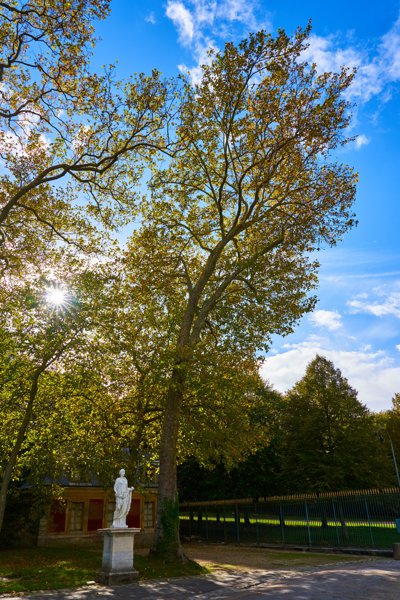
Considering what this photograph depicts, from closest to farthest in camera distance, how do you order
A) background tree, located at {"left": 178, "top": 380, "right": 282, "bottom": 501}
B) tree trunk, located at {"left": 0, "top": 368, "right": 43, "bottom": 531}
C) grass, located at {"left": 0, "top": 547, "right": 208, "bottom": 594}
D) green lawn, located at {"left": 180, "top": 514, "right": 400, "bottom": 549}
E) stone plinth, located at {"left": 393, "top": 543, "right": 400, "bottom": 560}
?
1. grass, located at {"left": 0, "top": 547, "right": 208, "bottom": 594}
2. tree trunk, located at {"left": 0, "top": 368, "right": 43, "bottom": 531}
3. stone plinth, located at {"left": 393, "top": 543, "right": 400, "bottom": 560}
4. green lawn, located at {"left": 180, "top": 514, "right": 400, "bottom": 549}
5. background tree, located at {"left": 178, "top": 380, "right": 282, "bottom": 501}

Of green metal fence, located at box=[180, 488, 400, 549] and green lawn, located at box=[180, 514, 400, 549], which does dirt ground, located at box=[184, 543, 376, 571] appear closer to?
green lawn, located at box=[180, 514, 400, 549]

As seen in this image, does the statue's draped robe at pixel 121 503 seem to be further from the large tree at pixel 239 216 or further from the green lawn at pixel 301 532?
the green lawn at pixel 301 532

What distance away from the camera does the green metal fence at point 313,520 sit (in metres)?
21.6

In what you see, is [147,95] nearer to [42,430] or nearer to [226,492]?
[42,430]

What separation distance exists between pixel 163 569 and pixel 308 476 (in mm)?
19711

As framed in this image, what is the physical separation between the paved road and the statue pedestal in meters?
0.54

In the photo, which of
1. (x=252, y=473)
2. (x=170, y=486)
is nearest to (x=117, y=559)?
(x=170, y=486)

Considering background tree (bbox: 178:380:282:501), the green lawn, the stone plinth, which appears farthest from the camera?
background tree (bbox: 178:380:282:501)

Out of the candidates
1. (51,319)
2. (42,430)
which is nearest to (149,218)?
(51,319)

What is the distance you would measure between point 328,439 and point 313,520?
365 inches

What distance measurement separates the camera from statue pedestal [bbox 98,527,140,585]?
12781 mm

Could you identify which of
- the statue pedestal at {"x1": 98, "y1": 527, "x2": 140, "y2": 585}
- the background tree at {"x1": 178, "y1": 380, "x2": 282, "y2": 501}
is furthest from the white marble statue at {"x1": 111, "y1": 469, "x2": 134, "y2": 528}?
the background tree at {"x1": 178, "y1": 380, "x2": 282, "y2": 501}

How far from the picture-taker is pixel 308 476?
3153 centimetres

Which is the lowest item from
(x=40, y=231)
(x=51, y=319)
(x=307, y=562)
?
(x=307, y=562)
